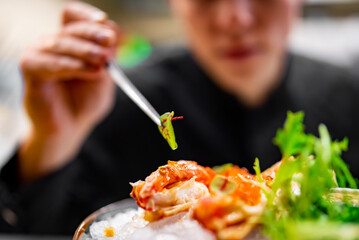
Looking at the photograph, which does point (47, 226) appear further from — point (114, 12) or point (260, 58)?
point (114, 12)

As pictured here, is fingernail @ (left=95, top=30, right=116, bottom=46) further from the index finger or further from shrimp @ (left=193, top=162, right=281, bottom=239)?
shrimp @ (left=193, top=162, right=281, bottom=239)

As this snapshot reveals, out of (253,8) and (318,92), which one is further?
(318,92)

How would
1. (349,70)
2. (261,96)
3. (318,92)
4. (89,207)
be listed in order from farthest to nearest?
(349,70) → (318,92) → (261,96) → (89,207)

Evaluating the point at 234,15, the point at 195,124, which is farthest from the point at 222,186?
the point at 195,124

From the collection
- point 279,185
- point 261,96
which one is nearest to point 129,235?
point 279,185

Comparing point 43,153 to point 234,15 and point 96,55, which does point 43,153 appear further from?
point 234,15

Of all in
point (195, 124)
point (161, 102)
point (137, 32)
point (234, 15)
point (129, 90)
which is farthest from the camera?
point (137, 32)

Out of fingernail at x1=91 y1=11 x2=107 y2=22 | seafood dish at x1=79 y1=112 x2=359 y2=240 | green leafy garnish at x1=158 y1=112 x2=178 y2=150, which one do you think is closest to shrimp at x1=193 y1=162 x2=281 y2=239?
seafood dish at x1=79 y1=112 x2=359 y2=240
